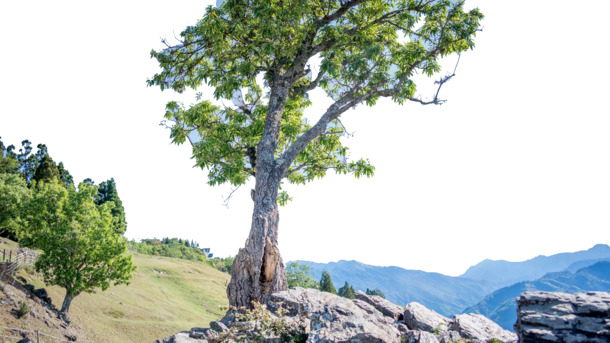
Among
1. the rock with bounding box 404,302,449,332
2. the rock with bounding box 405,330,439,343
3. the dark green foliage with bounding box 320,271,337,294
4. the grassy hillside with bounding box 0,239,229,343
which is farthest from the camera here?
the dark green foliage with bounding box 320,271,337,294

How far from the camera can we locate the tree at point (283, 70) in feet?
38.3

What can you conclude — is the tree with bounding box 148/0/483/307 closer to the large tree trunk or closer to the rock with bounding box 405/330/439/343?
the large tree trunk

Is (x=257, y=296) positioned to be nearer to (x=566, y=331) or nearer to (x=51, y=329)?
(x=566, y=331)

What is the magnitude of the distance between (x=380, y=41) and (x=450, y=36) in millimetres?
2371

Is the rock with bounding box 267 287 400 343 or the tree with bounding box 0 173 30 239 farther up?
the tree with bounding box 0 173 30 239

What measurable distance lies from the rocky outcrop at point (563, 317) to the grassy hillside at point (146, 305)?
1610 cm

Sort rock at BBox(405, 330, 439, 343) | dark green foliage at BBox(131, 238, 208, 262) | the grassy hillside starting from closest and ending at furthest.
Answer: rock at BBox(405, 330, 439, 343) < the grassy hillside < dark green foliage at BBox(131, 238, 208, 262)

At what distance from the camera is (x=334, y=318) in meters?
7.71

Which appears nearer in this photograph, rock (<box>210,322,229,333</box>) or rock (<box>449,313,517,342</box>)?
rock (<box>449,313,517,342</box>)

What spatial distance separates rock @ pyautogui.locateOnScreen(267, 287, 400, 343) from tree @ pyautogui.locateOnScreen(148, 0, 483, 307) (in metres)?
1.95

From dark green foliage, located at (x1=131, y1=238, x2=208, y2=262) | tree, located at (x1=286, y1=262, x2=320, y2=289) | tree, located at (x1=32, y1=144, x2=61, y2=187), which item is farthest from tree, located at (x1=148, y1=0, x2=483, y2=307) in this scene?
dark green foliage, located at (x1=131, y1=238, x2=208, y2=262)

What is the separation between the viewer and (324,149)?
1431cm

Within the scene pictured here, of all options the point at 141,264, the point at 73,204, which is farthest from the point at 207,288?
the point at 73,204

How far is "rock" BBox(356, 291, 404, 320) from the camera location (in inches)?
394
